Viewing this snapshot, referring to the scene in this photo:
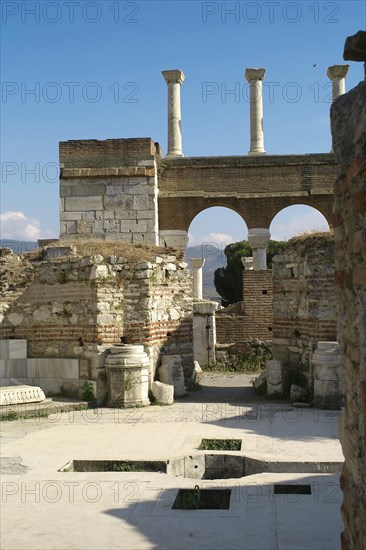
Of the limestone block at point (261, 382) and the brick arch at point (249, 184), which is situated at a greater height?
the brick arch at point (249, 184)

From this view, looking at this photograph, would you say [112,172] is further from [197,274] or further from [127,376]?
[127,376]

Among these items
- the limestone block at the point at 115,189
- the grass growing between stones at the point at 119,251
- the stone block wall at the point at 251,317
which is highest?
the limestone block at the point at 115,189

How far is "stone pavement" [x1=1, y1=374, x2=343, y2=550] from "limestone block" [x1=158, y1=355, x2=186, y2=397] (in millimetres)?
1626

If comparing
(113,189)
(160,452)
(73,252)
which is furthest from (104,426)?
(113,189)

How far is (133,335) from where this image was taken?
38.6ft

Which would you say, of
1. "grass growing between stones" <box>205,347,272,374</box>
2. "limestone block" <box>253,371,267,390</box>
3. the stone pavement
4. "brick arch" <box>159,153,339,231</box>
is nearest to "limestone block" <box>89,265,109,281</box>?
the stone pavement

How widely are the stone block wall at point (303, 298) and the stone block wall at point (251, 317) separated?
6103mm

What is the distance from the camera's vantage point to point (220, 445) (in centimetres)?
820

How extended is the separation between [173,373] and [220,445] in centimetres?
383

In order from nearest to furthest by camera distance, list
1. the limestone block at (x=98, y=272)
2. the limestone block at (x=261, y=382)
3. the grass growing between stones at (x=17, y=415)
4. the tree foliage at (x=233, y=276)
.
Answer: the grass growing between stones at (x=17, y=415) < the limestone block at (x=98, y=272) < the limestone block at (x=261, y=382) < the tree foliage at (x=233, y=276)

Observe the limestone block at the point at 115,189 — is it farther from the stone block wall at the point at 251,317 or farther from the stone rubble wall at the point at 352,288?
the stone rubble wall at the point at 352,288

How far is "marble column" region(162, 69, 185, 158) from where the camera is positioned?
23500 millimetres

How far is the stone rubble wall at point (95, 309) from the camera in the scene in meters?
11.6

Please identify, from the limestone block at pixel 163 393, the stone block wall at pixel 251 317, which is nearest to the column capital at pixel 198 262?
the stone block wall at pixel 251 317
